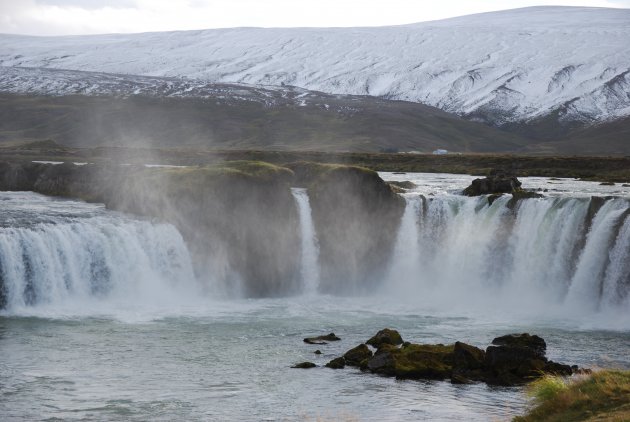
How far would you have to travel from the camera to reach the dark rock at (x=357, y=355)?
37.2 metres

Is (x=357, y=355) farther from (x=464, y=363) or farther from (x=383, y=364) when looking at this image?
(x=464, y=363)

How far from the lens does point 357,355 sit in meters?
37.7

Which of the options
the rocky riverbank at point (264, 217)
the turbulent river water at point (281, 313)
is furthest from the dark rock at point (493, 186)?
the rocky riverbank at point (264, 217)

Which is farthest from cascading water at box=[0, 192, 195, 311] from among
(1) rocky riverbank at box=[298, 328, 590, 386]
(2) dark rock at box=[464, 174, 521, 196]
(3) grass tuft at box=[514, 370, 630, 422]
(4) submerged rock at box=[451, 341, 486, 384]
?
(3) grass tuft at box=[514, 370, 630, 422]

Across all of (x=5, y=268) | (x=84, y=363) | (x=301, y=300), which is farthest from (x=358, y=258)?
(x=84, y=363)

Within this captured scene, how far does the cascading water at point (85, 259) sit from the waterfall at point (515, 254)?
15.7 m

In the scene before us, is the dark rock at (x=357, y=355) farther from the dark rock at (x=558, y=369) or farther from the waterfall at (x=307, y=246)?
the waterfall at (x=307, y=246)

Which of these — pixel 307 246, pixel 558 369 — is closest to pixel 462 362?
pixel 558 369

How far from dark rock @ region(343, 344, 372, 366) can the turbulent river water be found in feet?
3.53

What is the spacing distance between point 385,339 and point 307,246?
72.7ft

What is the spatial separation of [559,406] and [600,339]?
1973 cm

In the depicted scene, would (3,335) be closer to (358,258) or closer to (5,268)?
(5,268)

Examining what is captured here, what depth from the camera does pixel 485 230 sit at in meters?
60.5

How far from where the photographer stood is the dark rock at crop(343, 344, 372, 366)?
122 feet
